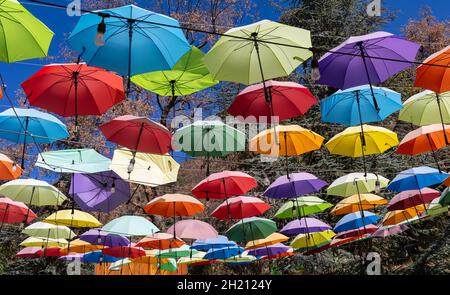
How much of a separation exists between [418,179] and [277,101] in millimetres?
3295

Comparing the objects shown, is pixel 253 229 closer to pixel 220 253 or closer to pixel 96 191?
pixel 220 253

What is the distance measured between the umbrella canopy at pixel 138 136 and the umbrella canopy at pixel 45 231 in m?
4.73

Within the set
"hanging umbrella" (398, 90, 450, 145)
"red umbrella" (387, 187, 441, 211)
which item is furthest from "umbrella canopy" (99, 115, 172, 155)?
"red umbrella" (387, 187, 441, 211)

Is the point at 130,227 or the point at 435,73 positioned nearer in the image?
the point at 435,73

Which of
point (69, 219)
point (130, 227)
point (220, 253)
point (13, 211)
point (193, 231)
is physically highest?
point (13, 211)

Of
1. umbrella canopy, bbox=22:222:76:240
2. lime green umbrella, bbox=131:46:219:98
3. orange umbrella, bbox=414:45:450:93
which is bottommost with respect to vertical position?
umbrella canopy, bbox=22:222:76:240

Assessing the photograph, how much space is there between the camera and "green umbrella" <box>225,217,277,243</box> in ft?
32.2

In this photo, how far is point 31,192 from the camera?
28.0 feet

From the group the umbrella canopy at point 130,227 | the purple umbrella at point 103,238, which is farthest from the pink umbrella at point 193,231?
the purple umbrella at point 103,238

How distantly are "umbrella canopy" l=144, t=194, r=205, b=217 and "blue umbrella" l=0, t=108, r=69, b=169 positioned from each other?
229 cm

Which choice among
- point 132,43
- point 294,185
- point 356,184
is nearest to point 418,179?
point 356,184

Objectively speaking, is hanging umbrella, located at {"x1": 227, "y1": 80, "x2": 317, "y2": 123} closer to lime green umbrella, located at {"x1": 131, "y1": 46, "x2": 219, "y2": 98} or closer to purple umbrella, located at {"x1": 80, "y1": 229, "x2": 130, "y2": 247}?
lime green umbrella, located at {"x1": 131, "y1": 46, "x2": 219, "y2": 98}

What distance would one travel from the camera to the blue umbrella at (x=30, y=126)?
23.4 feet
